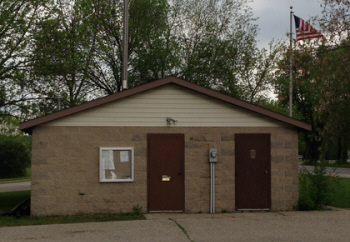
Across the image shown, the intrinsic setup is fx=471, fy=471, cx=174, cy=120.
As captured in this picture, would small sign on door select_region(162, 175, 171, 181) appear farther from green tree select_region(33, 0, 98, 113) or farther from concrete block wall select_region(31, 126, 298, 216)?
green tree select_region(33, 0, 98, 113)

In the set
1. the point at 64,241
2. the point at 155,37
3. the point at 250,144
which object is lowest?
the point at 64,241

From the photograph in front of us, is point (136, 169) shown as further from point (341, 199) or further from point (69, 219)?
point (341, 199)

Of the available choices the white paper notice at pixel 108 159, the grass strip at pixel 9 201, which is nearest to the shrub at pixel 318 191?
the white paper notice at pixel 108 159

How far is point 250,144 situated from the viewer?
12961 mm

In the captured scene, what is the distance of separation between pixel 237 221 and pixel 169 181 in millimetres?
2368

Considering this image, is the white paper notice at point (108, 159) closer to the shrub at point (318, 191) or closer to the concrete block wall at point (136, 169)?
the concrete block wall at point (136, 169)

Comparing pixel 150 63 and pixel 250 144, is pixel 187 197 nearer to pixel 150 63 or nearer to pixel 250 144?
pixel 250 144

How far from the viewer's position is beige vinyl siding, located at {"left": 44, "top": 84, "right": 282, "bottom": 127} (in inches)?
488

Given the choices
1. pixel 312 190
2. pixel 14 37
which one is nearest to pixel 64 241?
pixel 312 190

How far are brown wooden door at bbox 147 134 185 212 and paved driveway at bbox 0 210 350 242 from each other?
0.67 meters

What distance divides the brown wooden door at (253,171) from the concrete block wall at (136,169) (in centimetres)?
14

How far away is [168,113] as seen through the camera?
1267 centimetres

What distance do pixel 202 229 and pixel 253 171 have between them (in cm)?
345

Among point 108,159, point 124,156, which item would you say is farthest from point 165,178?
point 108,159
